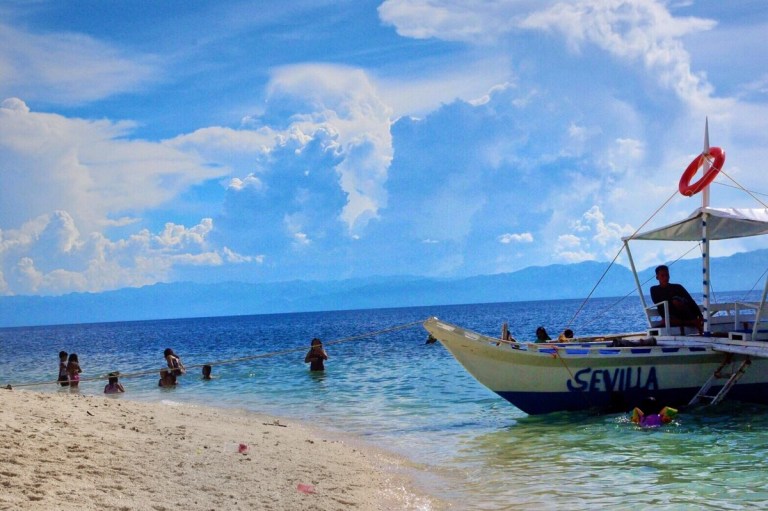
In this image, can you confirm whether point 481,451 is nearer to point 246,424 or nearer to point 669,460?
point 669,460

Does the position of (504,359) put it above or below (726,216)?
below

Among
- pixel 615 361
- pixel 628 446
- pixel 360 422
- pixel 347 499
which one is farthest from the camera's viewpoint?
pixel 360 422

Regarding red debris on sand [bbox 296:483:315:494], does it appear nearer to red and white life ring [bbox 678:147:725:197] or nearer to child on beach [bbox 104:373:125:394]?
red and white life ring [bbox 678:147:725:197]

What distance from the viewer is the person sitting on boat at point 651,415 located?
13.1m

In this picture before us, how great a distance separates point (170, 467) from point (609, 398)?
29.8 ft

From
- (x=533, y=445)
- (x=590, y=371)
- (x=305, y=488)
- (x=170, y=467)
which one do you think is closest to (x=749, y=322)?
(x=590, y=371)

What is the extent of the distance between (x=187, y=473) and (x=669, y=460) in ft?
23.3

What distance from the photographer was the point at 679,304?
49.8ft

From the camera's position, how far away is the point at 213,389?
24.2 meters

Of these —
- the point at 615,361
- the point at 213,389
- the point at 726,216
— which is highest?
the point at 726,216

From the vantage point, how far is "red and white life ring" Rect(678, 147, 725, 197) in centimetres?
1520

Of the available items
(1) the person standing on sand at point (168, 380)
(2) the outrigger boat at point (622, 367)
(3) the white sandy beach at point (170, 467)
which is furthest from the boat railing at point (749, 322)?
(1) the person standing on sand at point (168, 380)

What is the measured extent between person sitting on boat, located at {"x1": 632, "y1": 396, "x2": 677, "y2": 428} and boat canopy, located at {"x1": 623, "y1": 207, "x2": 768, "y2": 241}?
4075 millimetres

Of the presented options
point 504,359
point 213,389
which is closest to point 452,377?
point 213,389
